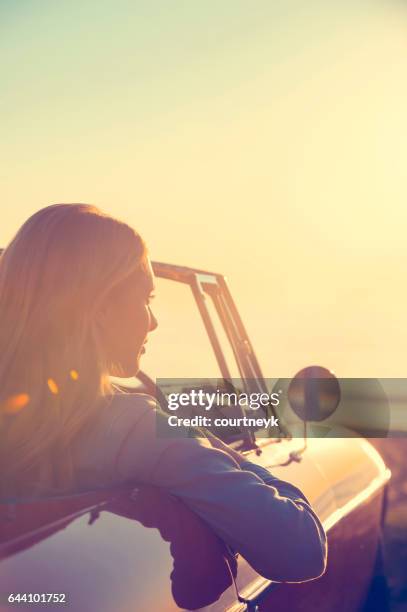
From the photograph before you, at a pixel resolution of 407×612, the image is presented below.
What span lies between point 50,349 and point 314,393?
5.06 feet

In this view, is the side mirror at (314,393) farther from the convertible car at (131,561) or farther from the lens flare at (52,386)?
the lens flare at (52,386)

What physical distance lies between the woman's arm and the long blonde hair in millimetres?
Result: 145

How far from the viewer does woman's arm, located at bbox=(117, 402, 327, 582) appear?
151 centimetres

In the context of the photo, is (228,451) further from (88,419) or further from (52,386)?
(52,386)

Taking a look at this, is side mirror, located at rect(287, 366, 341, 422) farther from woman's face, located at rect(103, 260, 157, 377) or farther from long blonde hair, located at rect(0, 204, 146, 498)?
long blonde hair, located at rect(0, 204, 146, 498)

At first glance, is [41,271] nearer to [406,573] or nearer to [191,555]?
[191,555]

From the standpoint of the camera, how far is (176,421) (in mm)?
1597

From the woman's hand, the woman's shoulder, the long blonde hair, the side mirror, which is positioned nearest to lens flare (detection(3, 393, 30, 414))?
the long blonde hair

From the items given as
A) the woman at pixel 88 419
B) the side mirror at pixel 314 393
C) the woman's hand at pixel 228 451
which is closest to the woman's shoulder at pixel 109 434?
the woman at pixel 88 419

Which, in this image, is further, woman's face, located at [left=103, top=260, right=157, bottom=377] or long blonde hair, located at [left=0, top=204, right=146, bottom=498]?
woman's face, located at [left=103, top=260, right=157, bottom=377]

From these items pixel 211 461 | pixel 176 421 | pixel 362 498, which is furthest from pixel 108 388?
pixel 362 498

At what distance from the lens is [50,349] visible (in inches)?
62.6

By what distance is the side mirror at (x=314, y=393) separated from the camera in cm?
288

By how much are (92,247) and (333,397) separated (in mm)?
1618
